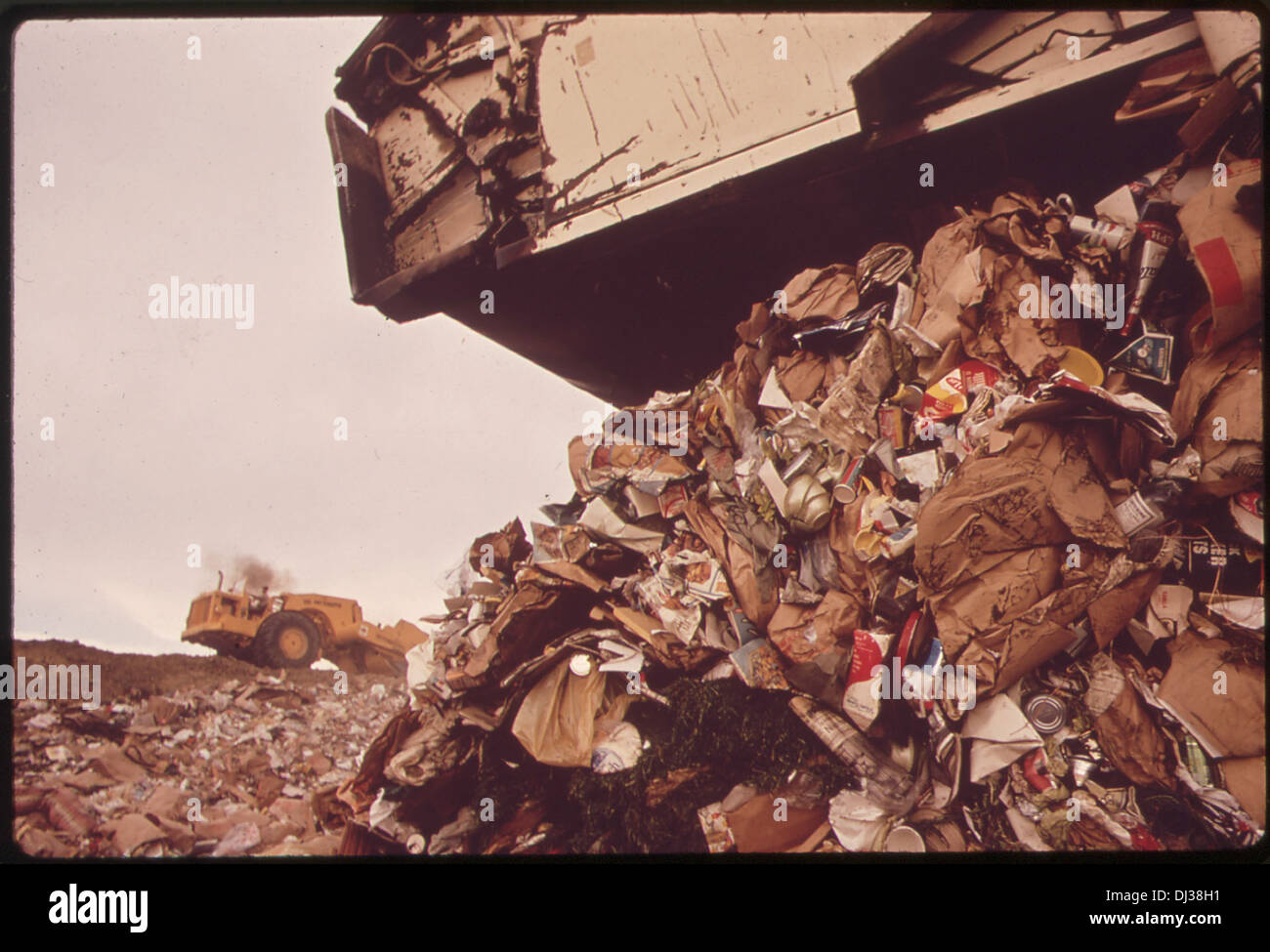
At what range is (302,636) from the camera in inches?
138

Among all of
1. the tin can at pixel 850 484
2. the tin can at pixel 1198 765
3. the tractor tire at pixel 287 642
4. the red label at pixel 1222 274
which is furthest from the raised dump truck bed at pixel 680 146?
the tractor tire at pixel 287 642

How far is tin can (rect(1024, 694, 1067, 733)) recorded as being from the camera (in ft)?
4.92

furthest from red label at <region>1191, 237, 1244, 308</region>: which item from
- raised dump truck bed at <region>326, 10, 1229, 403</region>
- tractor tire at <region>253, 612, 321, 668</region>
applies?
tractor tire at <region>253, 612, 321, 668</region>

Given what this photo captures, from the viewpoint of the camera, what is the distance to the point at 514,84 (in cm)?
223

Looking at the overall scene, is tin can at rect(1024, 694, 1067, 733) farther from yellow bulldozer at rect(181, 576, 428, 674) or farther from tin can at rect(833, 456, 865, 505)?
yellow bulldozer at rect(181, 576, 428, 674)

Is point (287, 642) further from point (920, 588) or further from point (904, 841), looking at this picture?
point (920, 588)

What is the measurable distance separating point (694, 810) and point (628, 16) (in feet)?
7.39

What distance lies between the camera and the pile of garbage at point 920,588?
1.45m

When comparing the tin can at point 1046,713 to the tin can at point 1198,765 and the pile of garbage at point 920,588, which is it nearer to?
the pile of garbage at point 920,588

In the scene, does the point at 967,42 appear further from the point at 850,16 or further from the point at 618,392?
the point at 618,392

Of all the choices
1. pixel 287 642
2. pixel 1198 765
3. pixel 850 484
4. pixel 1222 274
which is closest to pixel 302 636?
pixel 287 642

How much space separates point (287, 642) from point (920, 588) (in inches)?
129
